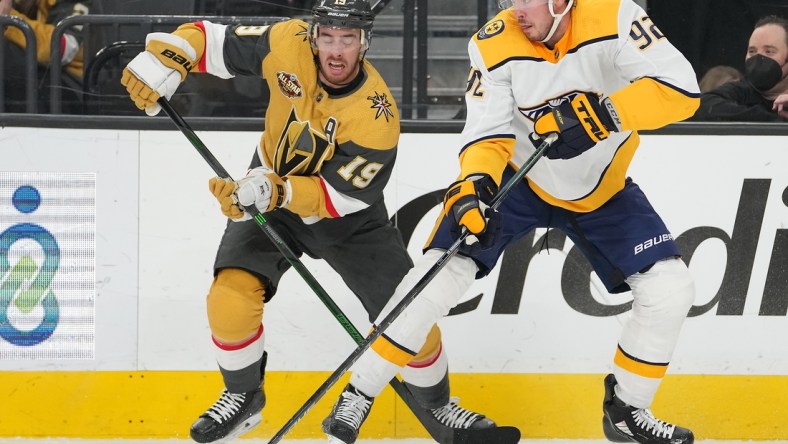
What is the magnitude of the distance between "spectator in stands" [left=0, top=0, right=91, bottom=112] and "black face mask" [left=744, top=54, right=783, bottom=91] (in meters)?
2.04

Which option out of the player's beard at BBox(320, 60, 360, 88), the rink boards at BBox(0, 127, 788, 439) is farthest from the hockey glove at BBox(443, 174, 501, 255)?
the rink boards at BBox(0, 127, 788, 439)

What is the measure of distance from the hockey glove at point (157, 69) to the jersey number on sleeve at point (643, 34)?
1133 mm

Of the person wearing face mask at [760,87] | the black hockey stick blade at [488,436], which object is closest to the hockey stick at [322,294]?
the black hockey stick blade at [488,436]

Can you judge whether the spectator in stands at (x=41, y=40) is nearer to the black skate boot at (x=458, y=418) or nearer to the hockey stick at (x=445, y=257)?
the hockey stick at (x=445, y=257)

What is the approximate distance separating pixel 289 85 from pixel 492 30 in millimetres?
539

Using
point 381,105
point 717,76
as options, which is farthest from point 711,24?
point 381,105

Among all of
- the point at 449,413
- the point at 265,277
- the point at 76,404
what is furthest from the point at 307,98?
the point at 76,404

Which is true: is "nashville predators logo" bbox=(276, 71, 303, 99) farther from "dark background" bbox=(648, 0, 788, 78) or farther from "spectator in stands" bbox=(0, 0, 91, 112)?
"dark background" bbox=(648, 0, 788, 78)

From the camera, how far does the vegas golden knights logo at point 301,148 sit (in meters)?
2.97

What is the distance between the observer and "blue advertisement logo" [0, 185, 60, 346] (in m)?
3.42

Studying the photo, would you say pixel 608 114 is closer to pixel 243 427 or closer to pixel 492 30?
pixel 492 30

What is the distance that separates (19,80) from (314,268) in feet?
3.48

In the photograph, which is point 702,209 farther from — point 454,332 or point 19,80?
point 19,80

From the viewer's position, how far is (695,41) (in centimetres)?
354
